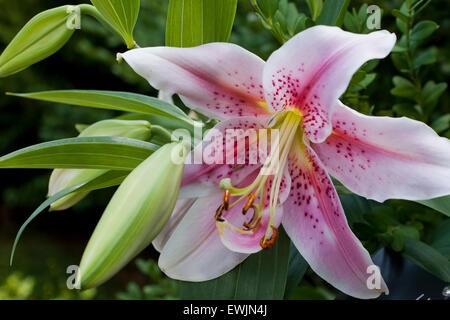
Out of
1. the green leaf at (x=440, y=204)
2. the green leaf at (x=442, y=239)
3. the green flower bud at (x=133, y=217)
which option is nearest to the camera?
the green flower bud at (x=133, y=217)

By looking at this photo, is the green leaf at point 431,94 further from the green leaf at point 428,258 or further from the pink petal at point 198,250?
the pink petal at point 198,250

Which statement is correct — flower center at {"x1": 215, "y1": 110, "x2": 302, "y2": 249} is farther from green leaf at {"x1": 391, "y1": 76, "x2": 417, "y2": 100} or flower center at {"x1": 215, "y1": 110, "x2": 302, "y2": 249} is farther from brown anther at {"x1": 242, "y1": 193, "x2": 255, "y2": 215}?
green leaf at {"x1": 391, "y1": 76, "x2": 417, "y2": 100}

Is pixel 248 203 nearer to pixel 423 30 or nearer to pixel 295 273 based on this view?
pixel 295 273

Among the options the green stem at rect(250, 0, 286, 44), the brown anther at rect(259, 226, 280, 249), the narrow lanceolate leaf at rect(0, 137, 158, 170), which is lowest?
the brown anther at rect(259, 226, 280, 249)

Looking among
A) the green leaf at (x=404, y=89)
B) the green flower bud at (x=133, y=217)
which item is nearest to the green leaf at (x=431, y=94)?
the green leaf at (x=404, y=89)

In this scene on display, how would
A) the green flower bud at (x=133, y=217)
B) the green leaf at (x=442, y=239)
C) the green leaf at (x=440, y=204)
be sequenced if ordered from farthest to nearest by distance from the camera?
the green leaf at (x=442, y=239) → the green leaf at (x=440, y=204) → the green flower bud at (x=133, y=217)

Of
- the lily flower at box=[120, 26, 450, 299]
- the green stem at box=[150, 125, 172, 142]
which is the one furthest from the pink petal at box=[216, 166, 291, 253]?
the green stem at box=[150, 125, 172, 142]
